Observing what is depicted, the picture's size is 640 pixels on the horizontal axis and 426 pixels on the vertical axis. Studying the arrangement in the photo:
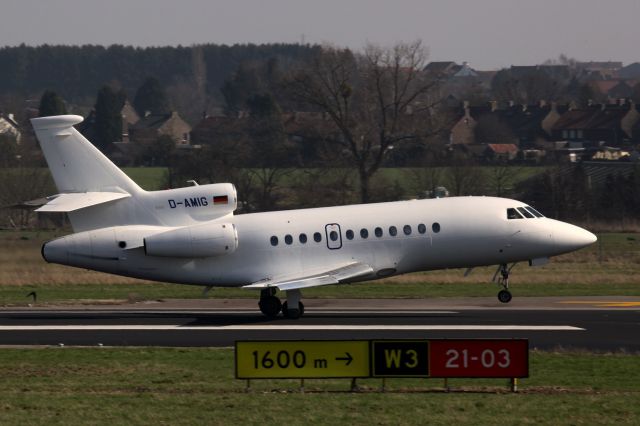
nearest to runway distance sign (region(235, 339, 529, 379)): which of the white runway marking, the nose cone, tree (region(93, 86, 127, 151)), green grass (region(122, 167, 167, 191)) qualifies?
the white runway marking

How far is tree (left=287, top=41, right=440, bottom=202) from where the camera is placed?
86062 mm

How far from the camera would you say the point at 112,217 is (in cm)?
3612

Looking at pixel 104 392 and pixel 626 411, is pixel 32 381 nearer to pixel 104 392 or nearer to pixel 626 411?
pixel 104 392

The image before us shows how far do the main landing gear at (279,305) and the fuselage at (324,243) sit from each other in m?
0.55

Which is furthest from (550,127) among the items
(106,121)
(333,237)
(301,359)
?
(301,359)

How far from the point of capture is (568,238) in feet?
123

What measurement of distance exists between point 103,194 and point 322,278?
677 cm

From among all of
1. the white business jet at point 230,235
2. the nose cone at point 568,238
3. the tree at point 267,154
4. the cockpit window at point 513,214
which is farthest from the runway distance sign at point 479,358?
the tree at point 267,154

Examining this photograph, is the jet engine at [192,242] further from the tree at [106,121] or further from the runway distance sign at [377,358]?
the tree at [106,121]

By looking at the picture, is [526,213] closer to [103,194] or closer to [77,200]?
[103,194]

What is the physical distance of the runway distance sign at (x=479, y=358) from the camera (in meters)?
22.5

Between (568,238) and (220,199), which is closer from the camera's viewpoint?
(220,199)

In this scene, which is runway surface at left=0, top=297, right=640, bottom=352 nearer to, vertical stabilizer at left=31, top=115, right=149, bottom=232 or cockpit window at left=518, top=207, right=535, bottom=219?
cockpit window at left=518, top=207, right=535, bottom=219

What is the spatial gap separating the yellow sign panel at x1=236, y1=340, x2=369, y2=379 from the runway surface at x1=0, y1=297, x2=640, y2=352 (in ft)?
27.1
